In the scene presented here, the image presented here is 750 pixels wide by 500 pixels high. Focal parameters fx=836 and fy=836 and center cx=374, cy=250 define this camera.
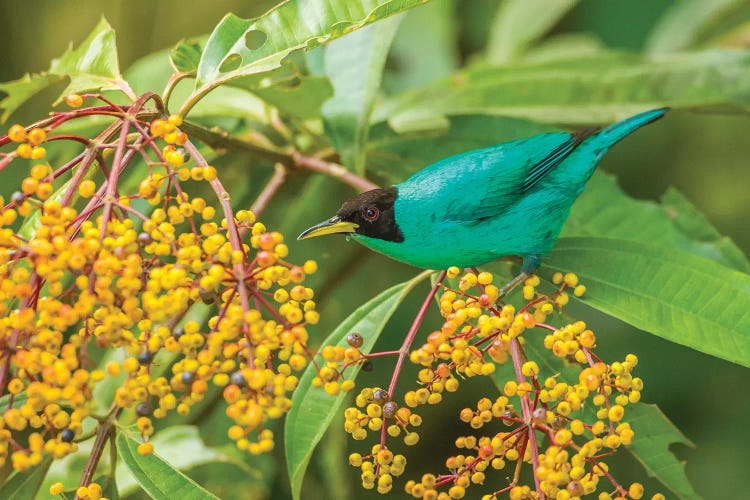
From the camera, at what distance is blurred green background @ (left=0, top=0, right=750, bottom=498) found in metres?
3.66

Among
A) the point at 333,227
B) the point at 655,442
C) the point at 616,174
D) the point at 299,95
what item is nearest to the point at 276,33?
the point at 333,227

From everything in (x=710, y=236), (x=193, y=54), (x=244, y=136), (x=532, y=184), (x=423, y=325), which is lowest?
(x=423, y=325)

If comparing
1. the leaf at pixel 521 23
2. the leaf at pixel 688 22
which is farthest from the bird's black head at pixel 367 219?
the leaf at pixel 688 22

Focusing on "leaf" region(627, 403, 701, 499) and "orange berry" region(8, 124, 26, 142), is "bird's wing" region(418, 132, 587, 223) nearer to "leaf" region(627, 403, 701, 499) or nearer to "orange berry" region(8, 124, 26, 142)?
"leaf" region(627, 403, 701, 499)

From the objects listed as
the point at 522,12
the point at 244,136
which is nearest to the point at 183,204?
the point at 244,136

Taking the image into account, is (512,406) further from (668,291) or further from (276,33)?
(276,33)

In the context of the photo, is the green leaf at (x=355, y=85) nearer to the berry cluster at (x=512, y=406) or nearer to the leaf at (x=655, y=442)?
the berry cluster at (x=512, y=406)

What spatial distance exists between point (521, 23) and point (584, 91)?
1023mm

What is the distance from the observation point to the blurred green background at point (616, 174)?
366cm

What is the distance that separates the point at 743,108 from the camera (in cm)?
295

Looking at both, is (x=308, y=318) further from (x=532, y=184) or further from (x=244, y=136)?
(x=244, y=136)

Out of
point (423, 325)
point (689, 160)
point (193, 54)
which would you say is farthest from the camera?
point (689, 160)

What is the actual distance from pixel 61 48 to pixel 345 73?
8.03 feet

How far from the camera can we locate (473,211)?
82.2 inches
